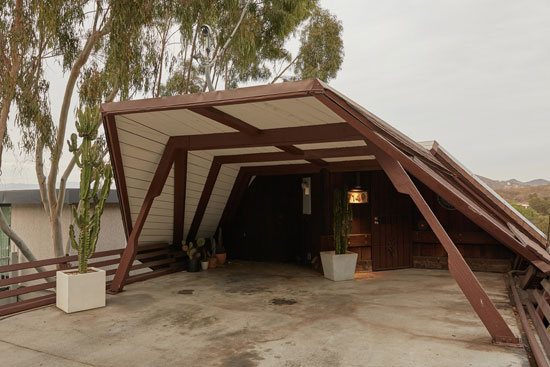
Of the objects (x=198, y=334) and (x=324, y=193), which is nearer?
(x=198, y=334)

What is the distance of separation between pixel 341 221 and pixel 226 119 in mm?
3154

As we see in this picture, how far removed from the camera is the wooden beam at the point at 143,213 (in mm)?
5715

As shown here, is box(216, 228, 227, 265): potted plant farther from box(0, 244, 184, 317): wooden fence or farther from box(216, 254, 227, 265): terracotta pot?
box(0, 244, 184, 317): wooden fence

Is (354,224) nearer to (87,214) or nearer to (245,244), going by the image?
(245,244)

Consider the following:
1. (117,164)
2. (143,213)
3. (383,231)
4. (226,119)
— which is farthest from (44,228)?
(383,231)

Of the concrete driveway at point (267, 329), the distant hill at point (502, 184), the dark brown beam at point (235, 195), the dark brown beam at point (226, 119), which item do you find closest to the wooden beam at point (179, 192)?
the dark brown beam at point (235, 195)

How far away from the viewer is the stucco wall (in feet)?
29.0

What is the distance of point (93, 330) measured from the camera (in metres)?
4.12

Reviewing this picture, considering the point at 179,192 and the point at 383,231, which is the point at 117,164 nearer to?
the point at 179,192

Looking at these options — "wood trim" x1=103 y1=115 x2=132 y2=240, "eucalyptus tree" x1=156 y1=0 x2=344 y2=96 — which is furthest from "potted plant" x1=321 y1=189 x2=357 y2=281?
"eucalyptus tree" x1=156 y1=0 x2=344 y2=96

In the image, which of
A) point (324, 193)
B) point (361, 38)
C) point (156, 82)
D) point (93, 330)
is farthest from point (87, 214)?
point (361, 38)

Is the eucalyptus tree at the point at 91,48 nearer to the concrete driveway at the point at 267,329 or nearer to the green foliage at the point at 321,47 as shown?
the green foliage at the point at 321,47

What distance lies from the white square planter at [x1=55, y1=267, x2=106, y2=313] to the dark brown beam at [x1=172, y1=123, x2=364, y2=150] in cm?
211

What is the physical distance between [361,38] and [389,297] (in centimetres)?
7990
